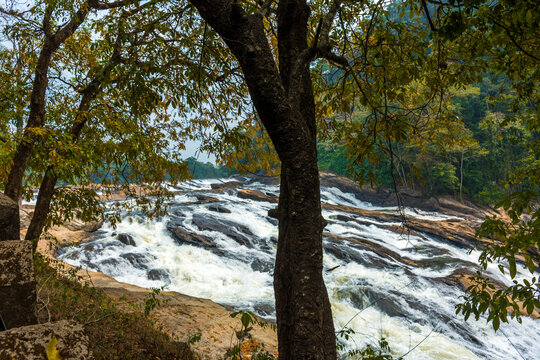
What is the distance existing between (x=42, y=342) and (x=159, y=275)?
10983mm

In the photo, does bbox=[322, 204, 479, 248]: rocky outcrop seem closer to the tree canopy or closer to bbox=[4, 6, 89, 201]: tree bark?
the tree canopy

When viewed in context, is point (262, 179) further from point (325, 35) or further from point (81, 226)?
point (325, 35)

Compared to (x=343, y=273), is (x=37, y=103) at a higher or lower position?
higher

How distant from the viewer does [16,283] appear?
1811mm

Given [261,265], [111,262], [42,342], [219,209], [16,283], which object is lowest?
[261,265]

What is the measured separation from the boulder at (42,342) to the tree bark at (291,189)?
1307mm

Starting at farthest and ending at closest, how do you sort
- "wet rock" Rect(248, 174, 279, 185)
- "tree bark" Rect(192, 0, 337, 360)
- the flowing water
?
1. "wet rock" Rect(248, 174, 279, 185)
2. the flowing water
3. "tree bark" Rect(192, 0, 337, 360)

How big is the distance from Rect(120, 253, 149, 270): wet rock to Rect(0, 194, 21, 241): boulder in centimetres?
1011

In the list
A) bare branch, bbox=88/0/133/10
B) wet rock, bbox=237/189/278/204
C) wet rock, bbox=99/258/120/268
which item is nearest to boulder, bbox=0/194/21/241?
bare branch, bbox=88/0/133/10

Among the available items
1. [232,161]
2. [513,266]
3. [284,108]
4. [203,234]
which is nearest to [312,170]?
[284,108]

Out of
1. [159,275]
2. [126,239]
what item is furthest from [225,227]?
[159,275]

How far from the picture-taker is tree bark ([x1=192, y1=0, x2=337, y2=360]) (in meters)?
1.93

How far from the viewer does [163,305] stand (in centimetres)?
709

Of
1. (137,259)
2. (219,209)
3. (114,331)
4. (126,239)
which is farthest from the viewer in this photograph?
(219,209)
